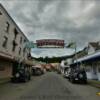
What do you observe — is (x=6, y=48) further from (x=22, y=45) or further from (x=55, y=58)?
(x=55, y=58)

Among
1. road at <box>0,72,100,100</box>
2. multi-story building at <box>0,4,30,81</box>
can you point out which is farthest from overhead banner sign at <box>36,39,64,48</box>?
road at <box>0,72,100,100</box>

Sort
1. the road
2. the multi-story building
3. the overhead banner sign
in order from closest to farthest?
the road
the multi-story building
the overhead banner sign

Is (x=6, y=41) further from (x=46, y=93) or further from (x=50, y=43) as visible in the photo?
(x=46, y=93)

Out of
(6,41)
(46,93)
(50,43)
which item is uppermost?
(50,43)

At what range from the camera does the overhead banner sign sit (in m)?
31.3

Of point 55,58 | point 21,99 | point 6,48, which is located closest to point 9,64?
point 6,48

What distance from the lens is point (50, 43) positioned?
31344 millimetres

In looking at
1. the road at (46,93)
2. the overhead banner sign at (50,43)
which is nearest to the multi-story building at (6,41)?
the overhead banner sign at (50,43)

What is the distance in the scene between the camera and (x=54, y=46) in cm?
3164

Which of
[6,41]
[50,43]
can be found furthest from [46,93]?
[50,43]

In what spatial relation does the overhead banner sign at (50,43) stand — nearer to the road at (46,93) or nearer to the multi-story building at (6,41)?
the multi-story building at (6,41)

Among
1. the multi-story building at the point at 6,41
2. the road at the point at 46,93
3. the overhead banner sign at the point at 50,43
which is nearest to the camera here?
the road at the point at 46,93

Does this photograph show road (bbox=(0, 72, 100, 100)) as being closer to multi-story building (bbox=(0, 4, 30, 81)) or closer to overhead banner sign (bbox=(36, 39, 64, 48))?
multi-story building (bbox=(0, 4, 30, 81))

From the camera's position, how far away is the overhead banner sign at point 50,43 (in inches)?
1234
